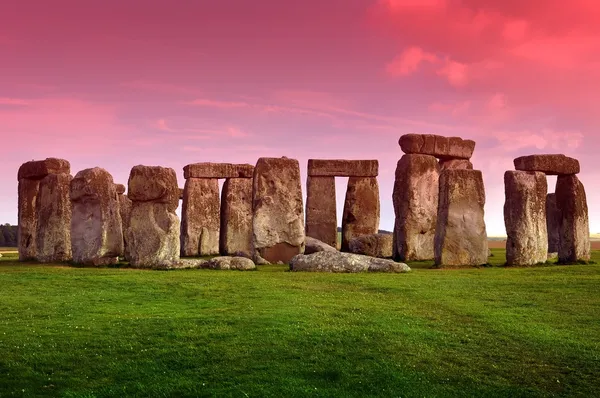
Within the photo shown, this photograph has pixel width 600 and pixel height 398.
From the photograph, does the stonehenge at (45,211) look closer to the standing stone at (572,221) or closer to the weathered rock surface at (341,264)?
the weathered rock surface at (341,264)

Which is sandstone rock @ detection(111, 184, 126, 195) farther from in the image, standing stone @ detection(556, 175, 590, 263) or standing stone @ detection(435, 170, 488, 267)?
standing stone @ detection(556, 175, 590, 263)

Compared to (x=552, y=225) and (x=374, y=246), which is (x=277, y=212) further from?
(x=552, y=225)

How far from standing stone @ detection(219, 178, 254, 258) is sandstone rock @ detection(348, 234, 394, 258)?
22.2 feet

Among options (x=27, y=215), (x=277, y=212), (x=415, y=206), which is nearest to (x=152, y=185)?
(x=277, y=212)

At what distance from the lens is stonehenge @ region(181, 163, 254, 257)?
36.6m

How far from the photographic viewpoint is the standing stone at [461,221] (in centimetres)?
2405

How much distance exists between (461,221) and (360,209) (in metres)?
13.3

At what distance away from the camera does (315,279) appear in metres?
19.6

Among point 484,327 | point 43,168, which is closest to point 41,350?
point 484,327

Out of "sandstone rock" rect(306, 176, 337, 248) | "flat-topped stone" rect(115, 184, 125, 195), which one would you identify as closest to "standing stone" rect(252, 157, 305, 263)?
"sandstone rock" rect(306, 176, 337, 248)

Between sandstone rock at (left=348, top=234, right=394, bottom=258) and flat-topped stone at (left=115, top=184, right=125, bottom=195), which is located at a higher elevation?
flat-topped stone at (left=115, top=184, right=125, bottom=195)

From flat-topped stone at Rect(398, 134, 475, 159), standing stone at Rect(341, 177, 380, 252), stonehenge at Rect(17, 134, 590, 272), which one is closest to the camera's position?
stonehenge at Rect(17, 134, 590, 272)

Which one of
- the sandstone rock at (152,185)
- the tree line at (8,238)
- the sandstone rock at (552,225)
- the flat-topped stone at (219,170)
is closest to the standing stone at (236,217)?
the flat-topped stone at (219,170)

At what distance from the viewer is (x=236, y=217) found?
120 ft
